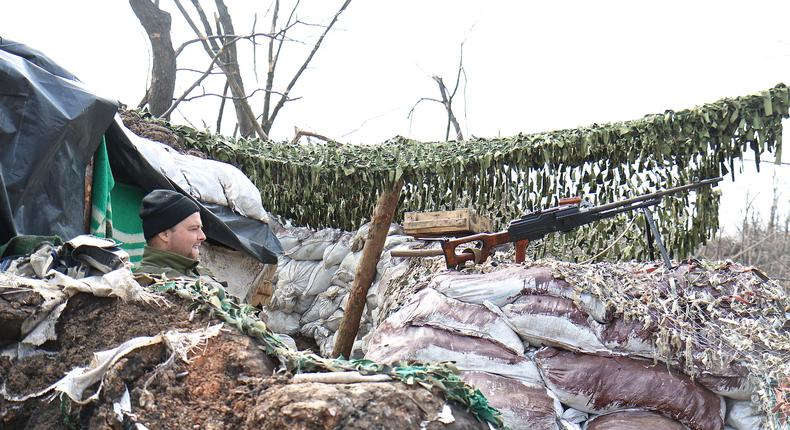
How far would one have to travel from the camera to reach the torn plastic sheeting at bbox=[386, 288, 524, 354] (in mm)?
4328

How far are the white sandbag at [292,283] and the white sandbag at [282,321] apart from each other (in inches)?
2.7

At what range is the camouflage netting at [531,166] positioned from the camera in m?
6.61

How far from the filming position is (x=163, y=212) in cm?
390

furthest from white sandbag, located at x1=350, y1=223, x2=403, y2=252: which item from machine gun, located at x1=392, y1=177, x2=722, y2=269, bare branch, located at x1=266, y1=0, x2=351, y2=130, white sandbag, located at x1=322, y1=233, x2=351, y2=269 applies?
bare branch, located at x1=266, y1=0, x2=351, y2=130

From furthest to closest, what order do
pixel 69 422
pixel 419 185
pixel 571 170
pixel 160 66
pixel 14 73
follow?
pixel 160 66
pixel 419 185
pixel 571 170
pixel 14 73
pixel 69 422

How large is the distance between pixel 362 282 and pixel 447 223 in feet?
3.95

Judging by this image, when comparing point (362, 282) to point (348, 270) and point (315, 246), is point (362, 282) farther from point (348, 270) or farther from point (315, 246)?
point (315, 246)

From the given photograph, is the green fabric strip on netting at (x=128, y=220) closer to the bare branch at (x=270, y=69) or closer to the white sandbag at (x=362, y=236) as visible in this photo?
the white sandbag at (x=362, y=236)

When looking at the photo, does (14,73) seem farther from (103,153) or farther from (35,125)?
(103,153)

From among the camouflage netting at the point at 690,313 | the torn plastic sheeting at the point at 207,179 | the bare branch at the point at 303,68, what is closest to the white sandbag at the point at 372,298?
the torn plastic sheeting at the point at 207,179

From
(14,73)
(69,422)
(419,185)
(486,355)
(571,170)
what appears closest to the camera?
(69,422)

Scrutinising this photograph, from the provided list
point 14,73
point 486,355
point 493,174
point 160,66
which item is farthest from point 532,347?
point 160,66

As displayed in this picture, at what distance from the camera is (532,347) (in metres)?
4.36

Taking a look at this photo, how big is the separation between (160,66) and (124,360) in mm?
9814
